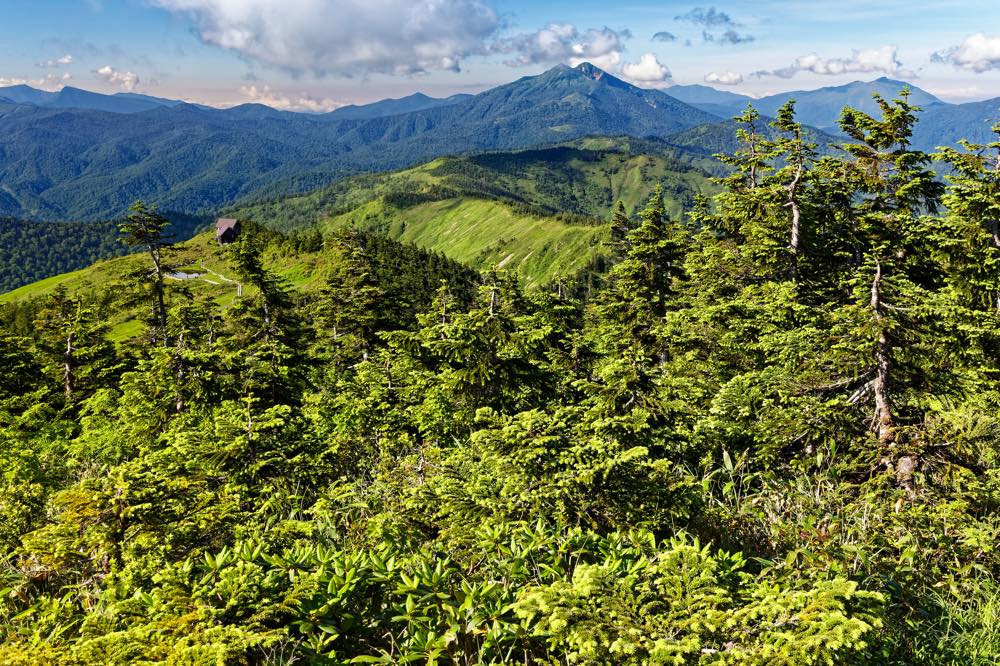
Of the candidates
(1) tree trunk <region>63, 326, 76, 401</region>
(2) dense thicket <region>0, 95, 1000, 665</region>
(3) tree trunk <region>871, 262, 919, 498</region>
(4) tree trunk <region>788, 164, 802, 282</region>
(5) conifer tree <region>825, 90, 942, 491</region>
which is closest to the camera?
(2) dense thicket <region>0, 95, 1000, 665</region>

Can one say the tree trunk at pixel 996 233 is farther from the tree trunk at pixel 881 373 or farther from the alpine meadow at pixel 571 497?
the tree trunk at pixel 881 373

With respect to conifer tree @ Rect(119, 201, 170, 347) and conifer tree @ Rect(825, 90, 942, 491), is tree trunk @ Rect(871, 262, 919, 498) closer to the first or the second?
conifer tree @ Rect(825, 90, 942, 491)

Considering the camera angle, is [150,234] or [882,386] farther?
[150,234]

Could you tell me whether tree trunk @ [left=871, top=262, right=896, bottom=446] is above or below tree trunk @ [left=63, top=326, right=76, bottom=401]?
above

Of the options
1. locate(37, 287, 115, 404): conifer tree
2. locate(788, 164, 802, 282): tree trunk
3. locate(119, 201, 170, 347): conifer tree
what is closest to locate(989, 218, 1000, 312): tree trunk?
locate(788, 164, 802, 282): tree trunk

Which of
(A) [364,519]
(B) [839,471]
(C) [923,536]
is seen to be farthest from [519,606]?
(B) [839,471]

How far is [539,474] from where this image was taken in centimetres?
532

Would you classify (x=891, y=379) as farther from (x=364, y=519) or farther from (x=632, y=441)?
(x=364, y=519)

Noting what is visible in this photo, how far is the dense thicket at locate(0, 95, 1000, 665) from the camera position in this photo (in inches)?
127

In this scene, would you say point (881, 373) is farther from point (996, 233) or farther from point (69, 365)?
point (69, 365)

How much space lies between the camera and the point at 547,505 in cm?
504

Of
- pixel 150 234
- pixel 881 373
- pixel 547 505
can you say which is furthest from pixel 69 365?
pixel 881 373

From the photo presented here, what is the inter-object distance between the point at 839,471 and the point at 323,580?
691 centimetres

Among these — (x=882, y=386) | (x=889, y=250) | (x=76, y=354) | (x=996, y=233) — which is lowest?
(x=76, y=354)
